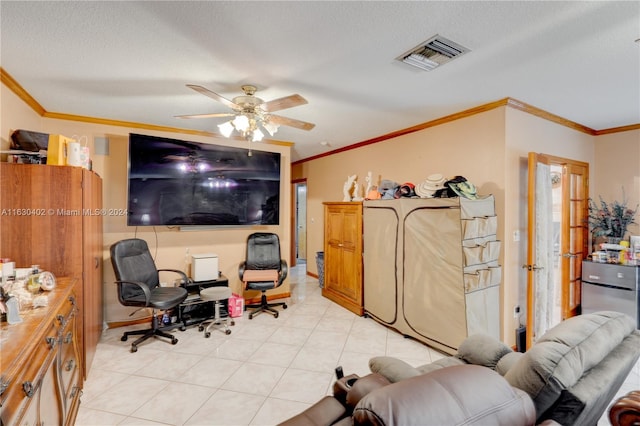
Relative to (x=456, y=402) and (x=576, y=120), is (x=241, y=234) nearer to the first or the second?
(x=456, y=402)

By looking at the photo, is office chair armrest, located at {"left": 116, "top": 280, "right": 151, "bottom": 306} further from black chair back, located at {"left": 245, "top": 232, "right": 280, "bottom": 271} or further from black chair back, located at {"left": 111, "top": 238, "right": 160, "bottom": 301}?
black chair back, located at {"left": 245, "top": 232, "right": 280, "bottom": 271}

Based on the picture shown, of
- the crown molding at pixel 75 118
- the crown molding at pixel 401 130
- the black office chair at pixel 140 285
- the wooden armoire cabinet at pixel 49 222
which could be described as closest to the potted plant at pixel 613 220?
the crown molding at pixel 401 130

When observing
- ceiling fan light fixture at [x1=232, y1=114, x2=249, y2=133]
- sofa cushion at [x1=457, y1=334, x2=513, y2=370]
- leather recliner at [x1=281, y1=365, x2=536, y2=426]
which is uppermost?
ceiling fan light fixture at [x1=232, y1=114, x2=249, y2=133]

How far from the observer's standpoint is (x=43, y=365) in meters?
1.38

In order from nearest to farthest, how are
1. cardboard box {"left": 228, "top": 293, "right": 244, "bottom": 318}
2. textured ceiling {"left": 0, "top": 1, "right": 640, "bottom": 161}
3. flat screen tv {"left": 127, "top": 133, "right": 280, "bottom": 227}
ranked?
textured ceiling {"left": 0, "top": 1, "right": 640, "bottom": 161} < flat screen tv {"left": 127, "top": 133, "right": 280, "bottom": 227} < cardboard box {"left": 228, "top": 293, "right": 244, "bottom": 318}

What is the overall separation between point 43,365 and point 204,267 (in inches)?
97.2

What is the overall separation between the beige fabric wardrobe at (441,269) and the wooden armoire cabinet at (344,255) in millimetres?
516

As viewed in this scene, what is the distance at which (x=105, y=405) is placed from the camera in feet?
7.15

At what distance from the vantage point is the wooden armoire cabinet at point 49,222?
222cm

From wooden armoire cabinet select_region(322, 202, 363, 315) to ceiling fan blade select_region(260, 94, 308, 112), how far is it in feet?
6.48

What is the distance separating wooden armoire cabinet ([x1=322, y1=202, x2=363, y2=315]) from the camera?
4.06 metres

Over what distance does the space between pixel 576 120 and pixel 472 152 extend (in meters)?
1.45

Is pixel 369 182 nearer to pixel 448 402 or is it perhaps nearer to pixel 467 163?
pixel 467 163

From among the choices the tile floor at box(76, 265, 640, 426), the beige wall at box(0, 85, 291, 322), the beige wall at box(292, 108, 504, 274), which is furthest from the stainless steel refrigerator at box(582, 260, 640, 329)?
the beige wall at box(0, 85, 291, 322)
